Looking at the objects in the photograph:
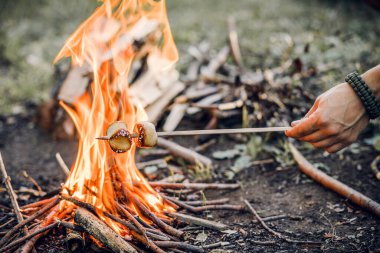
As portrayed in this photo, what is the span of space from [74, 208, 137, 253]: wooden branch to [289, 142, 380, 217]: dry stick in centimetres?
199

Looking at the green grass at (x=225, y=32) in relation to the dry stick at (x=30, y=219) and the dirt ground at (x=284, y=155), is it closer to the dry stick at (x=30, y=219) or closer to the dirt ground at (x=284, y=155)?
the dirt ground at (x=284, y=155)

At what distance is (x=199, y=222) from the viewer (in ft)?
9.96

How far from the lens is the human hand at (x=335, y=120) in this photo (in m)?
2.48

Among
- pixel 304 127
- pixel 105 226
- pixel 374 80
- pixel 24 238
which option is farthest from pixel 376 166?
pixel 24 238

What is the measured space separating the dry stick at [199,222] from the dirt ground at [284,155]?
0.06 m

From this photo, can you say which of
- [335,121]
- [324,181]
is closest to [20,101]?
[324,181]

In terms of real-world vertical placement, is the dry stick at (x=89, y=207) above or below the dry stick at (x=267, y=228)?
above

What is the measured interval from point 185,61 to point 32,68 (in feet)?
10.4

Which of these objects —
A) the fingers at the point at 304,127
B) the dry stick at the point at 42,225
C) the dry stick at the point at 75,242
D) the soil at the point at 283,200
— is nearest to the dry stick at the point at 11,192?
the dry stick at the point at 42,225

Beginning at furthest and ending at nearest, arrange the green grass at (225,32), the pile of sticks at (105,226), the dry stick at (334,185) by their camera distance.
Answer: the green grass at (225,32) → the dry stick at (334,185) → the pile of sticks at (105,226)

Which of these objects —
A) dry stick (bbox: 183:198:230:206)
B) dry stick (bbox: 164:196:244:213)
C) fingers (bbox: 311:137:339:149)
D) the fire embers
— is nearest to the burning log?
the fire embers

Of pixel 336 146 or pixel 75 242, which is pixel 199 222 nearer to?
pixel 75 242

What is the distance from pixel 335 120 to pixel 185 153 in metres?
2.11

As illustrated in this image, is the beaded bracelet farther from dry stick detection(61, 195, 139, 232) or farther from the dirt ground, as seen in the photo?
dry stick detection(61, 195, 139, 232)
